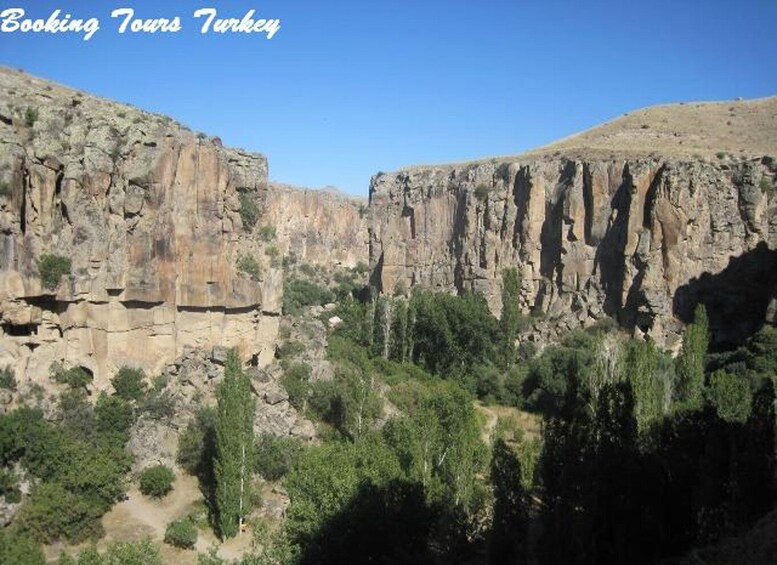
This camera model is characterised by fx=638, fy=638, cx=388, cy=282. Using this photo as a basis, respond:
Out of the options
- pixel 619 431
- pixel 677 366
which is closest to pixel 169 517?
Result: pixel 619 431

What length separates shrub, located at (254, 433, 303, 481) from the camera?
2928 cm

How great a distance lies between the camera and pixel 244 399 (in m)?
26.0

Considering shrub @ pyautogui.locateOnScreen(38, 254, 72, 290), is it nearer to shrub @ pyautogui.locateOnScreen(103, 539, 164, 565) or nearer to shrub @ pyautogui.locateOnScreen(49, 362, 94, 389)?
A: shrub @ pyautogui.locateOnScreen(49, 362, 94, 389)

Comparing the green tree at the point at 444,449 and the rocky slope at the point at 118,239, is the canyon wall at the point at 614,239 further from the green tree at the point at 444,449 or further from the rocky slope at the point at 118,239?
the rocky slope at the point at 118,239

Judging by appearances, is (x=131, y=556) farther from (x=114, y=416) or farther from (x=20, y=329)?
(x=20, y=329)

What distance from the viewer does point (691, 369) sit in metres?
34.8

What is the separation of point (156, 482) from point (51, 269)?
11.1 m

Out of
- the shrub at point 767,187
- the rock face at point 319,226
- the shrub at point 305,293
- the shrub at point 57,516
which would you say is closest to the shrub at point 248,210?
the shrub at point 57,516

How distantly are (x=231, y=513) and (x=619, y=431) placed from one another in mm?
14713

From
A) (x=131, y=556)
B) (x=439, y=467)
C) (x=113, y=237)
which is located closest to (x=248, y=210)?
(x=113, y=237)

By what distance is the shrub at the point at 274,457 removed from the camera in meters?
29.3

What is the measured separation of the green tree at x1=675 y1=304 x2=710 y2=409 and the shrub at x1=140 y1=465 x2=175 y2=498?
80.7 feet

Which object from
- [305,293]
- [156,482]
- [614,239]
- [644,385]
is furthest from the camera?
[305,293]

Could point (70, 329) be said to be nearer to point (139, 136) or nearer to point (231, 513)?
point (139, 136)
